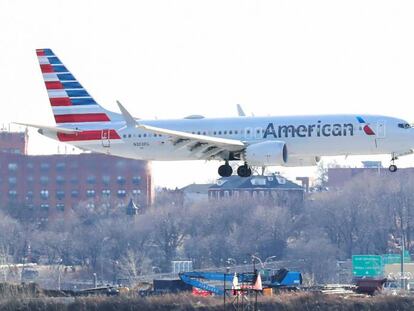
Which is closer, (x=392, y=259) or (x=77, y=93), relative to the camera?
(x=77, y=93)

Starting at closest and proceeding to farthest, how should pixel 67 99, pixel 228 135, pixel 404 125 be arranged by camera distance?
pixel 404 125 → pixel 228 135 → pixel 67 99

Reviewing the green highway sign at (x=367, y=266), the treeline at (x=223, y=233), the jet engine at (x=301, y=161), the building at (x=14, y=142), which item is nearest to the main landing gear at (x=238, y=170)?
the jet engine at (x=301, y=161)

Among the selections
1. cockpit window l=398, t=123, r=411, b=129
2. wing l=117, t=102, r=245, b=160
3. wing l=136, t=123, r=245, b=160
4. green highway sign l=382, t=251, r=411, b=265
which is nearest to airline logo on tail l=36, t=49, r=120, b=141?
wing l=117, t=102, r=245, b=160

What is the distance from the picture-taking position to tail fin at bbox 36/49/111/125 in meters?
104

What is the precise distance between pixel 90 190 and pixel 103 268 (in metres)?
14.4

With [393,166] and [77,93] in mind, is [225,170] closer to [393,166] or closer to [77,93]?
[393,166]

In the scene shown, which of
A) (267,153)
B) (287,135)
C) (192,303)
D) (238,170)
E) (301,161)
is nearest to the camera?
(192,303)

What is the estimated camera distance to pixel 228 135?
98.8 m

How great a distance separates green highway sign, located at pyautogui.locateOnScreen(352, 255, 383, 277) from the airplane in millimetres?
29971

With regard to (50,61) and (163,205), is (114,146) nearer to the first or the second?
(50,61)

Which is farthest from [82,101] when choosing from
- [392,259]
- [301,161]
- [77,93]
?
[392,259]

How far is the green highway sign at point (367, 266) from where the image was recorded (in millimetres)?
129738

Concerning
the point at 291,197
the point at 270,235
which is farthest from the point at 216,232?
the point at 291,197

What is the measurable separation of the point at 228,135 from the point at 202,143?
1.77m
